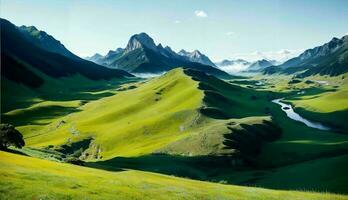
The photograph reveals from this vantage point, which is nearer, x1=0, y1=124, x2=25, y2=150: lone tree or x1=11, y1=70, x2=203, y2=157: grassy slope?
x1=0, y1=124, x2=25, y2=150: lone tree

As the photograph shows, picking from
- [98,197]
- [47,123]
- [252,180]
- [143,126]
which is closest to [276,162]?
[252,180]

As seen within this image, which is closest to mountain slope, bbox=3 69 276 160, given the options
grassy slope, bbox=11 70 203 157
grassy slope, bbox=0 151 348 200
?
grassy slope, bbox=11 70 203 157

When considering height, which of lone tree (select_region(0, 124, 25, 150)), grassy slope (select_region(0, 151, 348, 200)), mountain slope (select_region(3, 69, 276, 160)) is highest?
mountain slope (select_region(3, 69, 276, 160))

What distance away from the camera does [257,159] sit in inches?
4648

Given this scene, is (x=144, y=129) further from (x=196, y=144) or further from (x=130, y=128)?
(x=196, y=144)

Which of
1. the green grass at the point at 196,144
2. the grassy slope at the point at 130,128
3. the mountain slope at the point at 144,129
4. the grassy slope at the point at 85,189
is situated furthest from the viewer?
the grassy slope at the point at 130,128

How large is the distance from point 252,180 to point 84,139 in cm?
8309

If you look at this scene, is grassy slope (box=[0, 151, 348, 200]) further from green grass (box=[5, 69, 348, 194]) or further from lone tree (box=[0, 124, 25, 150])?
green grass (box=[5, 69, 348, 194])

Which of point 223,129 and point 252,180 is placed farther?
point 223,129

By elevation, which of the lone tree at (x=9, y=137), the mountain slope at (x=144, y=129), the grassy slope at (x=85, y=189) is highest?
the mountain slope at (x=144, y=129)

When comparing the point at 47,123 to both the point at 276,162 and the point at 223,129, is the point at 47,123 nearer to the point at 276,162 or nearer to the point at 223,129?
the point at 223,129

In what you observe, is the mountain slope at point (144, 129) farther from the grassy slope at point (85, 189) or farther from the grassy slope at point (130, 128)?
the grassy slope at point (85, 189)

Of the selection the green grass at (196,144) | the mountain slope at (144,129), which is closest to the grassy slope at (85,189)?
the green grass at (196,144)

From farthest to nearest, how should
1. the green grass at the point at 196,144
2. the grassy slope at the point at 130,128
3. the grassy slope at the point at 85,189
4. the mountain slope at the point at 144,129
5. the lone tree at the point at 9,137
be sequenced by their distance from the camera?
1. the grassy slope at the point at 130,128
2. the mountain slope at the point at 144,129
3. the green grass at the point at 196,144
4. the lone tree at the point at 9,137
5. the grassy slope at the point at 85,189
